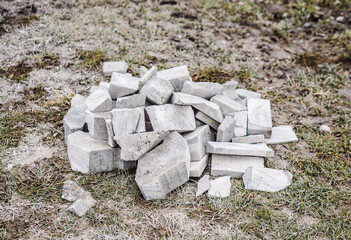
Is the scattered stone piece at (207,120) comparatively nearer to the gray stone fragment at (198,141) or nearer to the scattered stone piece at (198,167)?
the gray stone fragment at (198,141)

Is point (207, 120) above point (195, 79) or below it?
above

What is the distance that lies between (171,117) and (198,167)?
1.81 feet

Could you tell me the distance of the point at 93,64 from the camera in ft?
16.1

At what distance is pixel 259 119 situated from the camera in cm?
382

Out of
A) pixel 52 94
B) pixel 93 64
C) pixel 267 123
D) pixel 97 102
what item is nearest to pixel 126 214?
pixel 97 102

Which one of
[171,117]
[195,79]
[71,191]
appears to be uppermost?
[171,117]

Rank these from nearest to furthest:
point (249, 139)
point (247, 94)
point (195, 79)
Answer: point (249, 139)
point (247, 94)
point (195, 79)

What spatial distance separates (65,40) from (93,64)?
815mm

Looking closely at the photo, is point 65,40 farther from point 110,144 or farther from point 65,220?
point 65,220

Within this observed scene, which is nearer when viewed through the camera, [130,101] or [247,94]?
[130,101]

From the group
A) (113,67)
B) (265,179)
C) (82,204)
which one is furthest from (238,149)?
(113,67)

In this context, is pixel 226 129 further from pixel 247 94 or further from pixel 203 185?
pixel 247 94

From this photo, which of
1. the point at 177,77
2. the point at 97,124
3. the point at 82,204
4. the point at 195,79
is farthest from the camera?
the point at 195,79

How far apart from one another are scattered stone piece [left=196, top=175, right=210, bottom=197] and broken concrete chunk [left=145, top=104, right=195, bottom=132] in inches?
20.0
